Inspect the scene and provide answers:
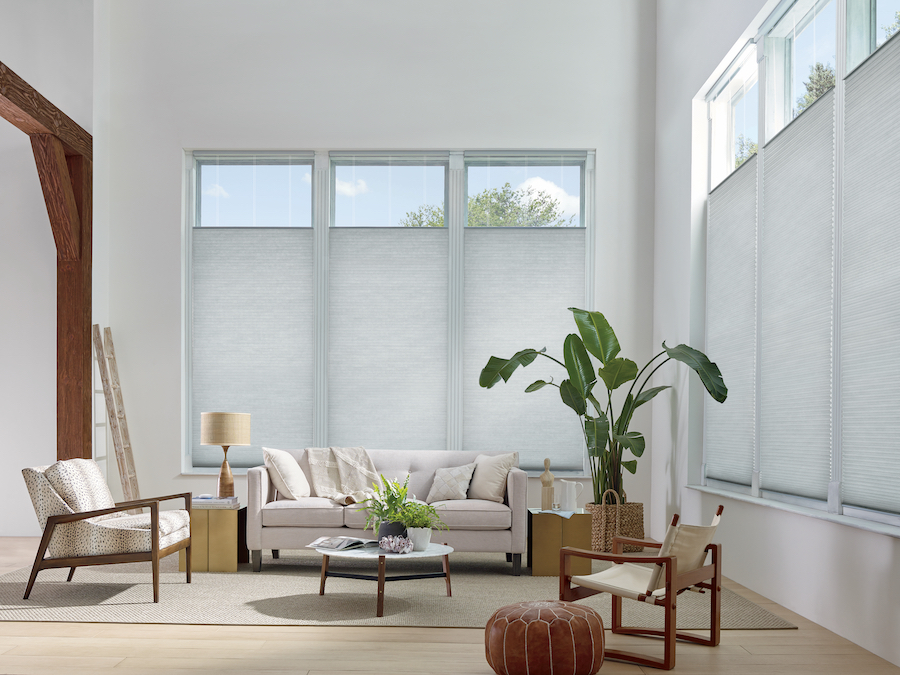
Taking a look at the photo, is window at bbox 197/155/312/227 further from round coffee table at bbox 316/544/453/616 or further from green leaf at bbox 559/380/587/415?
round coffee table at bbox 316/544/453/616

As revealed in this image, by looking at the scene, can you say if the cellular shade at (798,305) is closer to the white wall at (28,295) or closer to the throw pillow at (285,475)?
the throw pillow at (285,475)

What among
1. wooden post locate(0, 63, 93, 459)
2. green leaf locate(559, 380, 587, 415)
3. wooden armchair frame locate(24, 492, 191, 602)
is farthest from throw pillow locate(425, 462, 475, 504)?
wooden post locate(0, 63, 93, 459)

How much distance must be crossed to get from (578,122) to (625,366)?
256cm

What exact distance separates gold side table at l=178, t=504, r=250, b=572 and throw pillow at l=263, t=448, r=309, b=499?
352mm

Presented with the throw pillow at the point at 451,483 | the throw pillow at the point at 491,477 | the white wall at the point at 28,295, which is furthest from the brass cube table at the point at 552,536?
the white wall at the point at 28,295

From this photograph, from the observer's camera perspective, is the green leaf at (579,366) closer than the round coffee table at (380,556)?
No

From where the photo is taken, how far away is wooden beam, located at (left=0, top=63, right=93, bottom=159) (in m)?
5.44

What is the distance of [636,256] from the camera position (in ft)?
23.5

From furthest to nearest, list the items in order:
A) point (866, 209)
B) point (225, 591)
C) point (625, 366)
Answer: point (625, 366) < point (225, 591) < point (866, 209)

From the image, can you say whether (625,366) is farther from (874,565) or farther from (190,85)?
(190,85)

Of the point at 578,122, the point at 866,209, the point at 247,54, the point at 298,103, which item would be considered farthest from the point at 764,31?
the point at 247,54

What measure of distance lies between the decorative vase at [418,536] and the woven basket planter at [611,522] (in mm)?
1941

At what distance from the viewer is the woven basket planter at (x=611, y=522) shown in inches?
237

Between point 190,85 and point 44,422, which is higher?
point 190,85
